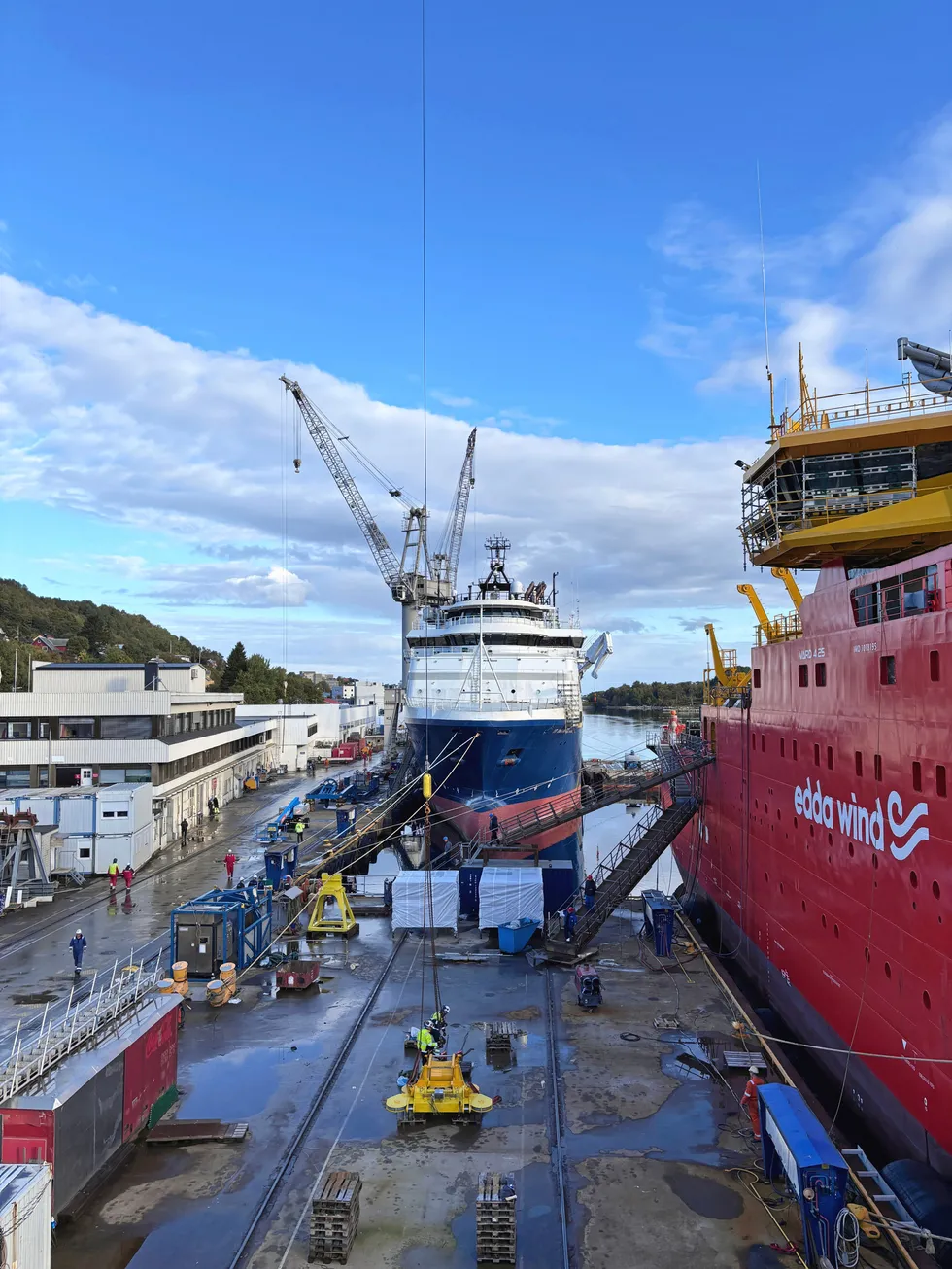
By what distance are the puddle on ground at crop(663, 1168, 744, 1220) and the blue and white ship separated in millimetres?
16621

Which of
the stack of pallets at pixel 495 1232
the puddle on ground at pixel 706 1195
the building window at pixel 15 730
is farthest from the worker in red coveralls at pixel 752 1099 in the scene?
the building window at pixel 15 730

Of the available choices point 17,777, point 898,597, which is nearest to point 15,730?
point 17,777

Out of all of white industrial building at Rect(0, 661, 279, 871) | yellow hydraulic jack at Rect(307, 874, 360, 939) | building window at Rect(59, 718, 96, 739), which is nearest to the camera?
yellow hydraulic jack at Rect(307, 874, 360, 939)

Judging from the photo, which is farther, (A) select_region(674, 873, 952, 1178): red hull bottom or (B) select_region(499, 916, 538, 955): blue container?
(B) select_region(499, 916, 538, 955): blue container

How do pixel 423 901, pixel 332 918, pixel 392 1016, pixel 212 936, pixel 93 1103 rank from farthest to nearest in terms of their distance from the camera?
pixel 332 918 → pixel 423 901 → pixel 212 936 → pixel 392 1016 → pixel 93 1103

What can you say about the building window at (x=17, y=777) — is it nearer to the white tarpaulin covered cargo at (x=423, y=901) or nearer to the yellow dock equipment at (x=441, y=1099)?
the white tarpaulin covered cargo at (x=423, y=901)

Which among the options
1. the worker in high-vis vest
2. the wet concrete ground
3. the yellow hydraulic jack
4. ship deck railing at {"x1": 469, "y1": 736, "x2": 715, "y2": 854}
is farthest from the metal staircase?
the wet concrete ground

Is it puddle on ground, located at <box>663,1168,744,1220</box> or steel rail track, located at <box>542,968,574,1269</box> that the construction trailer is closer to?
steel rail track, located at <box>542,968,574,1269</box>

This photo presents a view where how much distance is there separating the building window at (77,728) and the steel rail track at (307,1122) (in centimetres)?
2064

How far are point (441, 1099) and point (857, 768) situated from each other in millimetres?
7915

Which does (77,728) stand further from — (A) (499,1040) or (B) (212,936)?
(A) (499,1040)

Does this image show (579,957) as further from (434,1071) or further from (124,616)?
(124,616)

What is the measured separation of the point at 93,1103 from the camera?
9.78m

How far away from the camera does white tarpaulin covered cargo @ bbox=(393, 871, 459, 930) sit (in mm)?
21328
